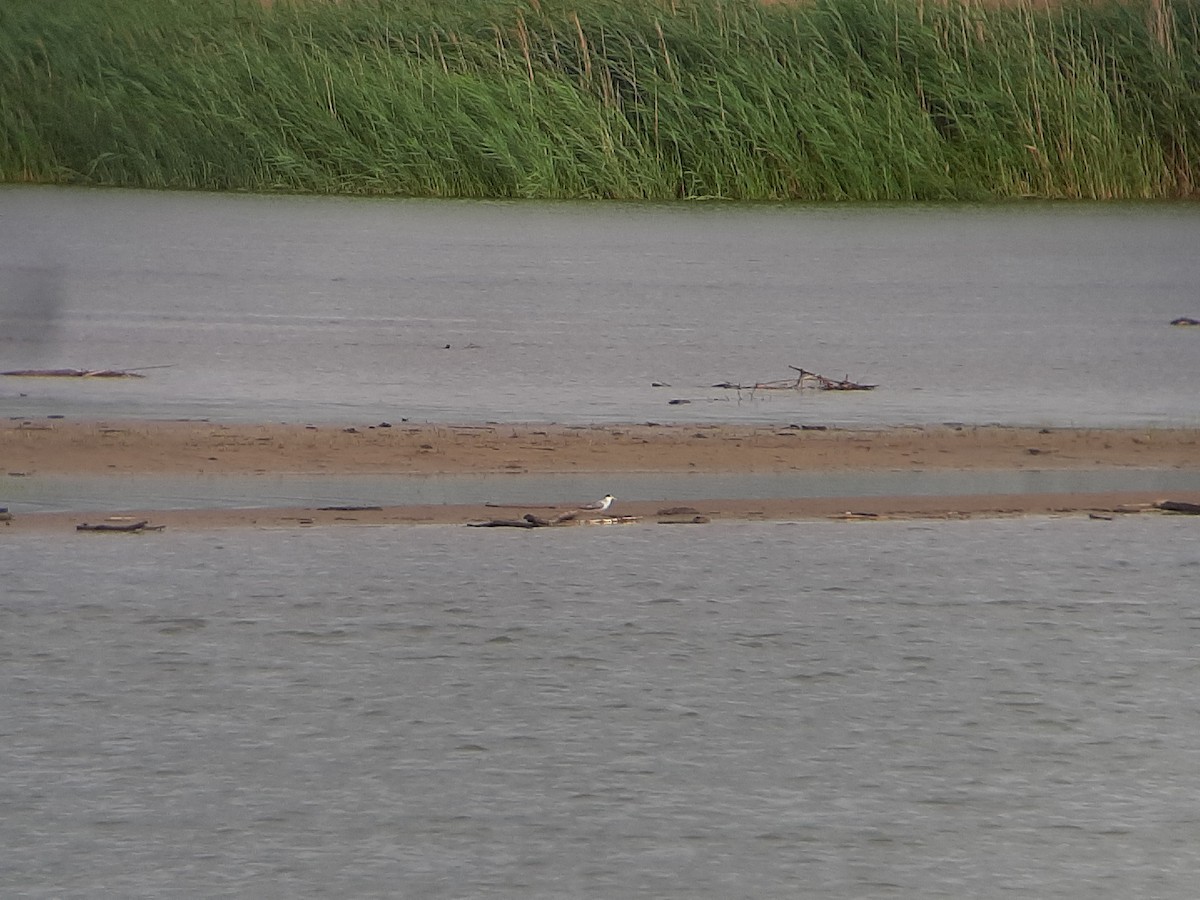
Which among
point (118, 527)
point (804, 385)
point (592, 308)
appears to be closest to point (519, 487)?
point (118, 527)

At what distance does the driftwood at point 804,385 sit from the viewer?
239 inches

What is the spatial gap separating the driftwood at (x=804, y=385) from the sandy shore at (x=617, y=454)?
74 cm

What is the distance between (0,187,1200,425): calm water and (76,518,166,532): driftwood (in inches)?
56.5

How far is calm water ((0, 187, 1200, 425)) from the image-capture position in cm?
581

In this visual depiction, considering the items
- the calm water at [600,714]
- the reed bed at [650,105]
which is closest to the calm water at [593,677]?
the calm water at [600,714]

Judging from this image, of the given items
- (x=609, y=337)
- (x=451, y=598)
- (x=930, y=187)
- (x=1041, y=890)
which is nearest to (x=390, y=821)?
(x=1041, y=890)

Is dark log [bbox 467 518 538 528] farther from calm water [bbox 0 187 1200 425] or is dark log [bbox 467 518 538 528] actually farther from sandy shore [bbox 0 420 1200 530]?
calm water [bbox 0 187 1200 425]

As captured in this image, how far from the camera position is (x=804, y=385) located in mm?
6121

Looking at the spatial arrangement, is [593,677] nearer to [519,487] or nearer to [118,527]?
[118,527]

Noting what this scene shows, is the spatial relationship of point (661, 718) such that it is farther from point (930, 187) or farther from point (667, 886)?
point (930, 187)

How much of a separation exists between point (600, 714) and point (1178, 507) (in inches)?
76.1

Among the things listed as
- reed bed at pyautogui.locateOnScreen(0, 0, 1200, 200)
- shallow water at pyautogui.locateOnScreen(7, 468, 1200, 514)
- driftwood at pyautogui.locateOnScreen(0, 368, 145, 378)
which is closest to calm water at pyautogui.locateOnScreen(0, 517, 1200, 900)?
shallow water at pyautogui.locateOnScreen(7, 468, 1200, 514)

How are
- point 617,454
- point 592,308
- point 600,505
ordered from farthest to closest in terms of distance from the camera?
point 592,308
point 617,454
point 600,505

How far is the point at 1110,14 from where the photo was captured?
1450cm
